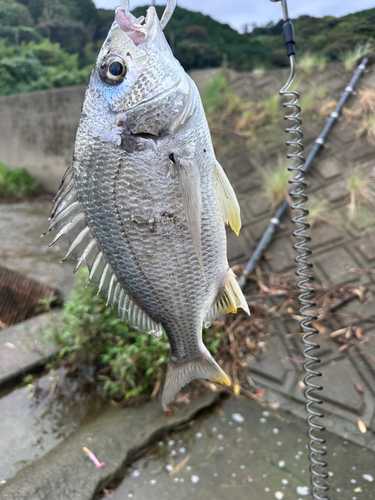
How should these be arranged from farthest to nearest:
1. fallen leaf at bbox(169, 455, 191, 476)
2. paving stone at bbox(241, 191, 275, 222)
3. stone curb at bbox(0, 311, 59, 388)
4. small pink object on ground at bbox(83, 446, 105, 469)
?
paving stone at bbox(241, 191, 275, 222) < stone curb at bbox(0, 311, 59, 388) < fallen leaf at bbox(169, 455, 191, 476) < small pink object on ground at bbox(83, 446, 105, 469)

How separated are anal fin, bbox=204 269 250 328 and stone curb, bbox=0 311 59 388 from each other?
2.30m

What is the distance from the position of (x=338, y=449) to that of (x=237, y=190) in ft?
11.9

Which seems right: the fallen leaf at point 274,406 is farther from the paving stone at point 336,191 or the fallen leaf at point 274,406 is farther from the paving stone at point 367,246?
the paving stone at point 336,191

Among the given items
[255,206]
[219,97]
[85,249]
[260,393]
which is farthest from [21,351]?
[219,97]

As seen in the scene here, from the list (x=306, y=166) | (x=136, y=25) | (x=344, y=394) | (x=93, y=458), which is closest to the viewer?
(x=136, y=25)

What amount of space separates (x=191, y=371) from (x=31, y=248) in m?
4.60

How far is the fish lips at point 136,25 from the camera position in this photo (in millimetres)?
1013

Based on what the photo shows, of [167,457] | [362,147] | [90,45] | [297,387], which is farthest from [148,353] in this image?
[90,45]

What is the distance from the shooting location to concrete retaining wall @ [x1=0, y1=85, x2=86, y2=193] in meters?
7.54

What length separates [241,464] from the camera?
272cm

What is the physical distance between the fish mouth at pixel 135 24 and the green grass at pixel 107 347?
240 cm

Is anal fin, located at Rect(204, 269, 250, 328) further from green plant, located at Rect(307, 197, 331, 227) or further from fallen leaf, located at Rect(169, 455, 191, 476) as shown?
green plant, located at Rect(307, 197, 331, 227)

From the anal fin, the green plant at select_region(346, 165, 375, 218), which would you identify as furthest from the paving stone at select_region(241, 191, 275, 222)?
the anal fin

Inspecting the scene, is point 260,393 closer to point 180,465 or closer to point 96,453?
point 180,465
